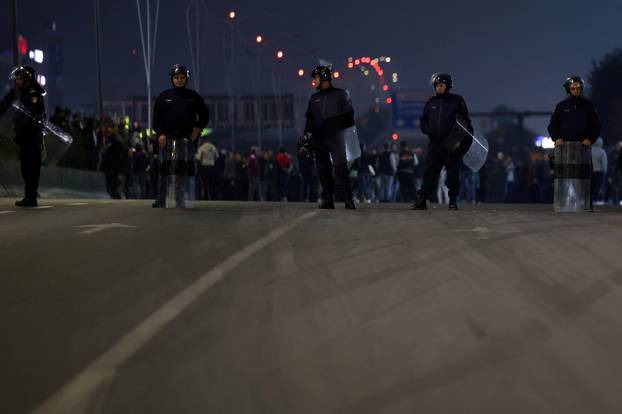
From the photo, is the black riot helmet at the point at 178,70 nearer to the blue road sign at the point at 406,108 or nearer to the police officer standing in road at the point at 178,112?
the police officer standing in road at the point at 178,112

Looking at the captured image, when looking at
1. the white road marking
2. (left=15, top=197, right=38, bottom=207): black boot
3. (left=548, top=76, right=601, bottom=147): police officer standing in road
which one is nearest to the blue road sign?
(left=548, top=76, right=601, bottom=147): police officer standing in road

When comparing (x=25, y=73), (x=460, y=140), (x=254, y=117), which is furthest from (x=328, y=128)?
(x=254, y=117)

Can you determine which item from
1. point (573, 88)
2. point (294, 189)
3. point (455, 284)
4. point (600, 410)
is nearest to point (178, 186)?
point (573, 88)

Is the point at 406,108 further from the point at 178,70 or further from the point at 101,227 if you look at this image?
the point at 101,227

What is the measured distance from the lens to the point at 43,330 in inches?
279

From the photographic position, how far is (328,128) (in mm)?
18984

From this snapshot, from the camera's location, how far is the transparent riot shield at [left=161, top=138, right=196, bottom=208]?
18875 millimetres

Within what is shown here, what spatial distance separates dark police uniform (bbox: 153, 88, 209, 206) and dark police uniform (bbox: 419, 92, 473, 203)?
10.6 ft

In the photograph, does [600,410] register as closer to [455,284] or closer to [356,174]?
[455,284]

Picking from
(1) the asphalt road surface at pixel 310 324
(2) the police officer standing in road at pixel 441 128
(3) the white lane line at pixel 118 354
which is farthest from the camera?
(2) the police officer standing in road at pixel 441 128

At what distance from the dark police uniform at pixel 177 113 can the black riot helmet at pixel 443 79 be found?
325 centimetres

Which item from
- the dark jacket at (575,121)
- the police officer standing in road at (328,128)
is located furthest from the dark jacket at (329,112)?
the dark jacket at (575,121)

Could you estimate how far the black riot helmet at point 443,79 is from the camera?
19.2 m

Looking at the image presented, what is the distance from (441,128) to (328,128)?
5.58 ft
